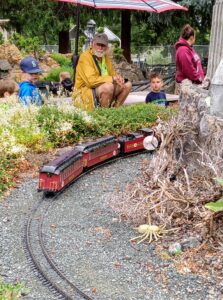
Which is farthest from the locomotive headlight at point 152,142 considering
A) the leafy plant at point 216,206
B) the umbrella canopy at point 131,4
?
the umbrella canopy at point 131,4

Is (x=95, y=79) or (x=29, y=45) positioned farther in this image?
(x=29, y=45)

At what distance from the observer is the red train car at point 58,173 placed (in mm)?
5992

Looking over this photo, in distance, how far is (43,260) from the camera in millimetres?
4480

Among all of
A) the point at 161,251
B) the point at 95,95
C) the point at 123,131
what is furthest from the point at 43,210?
the point at 95,95

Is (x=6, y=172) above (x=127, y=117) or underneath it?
underneath

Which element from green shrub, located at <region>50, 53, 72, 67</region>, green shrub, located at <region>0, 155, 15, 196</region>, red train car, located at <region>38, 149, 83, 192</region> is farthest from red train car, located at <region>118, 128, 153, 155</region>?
green shrub, located at <region>50, 53, 72, 67</region>

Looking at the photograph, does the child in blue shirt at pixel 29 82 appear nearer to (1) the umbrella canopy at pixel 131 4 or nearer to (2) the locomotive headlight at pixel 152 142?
(1) the umbrella canopy at pixel 131 4

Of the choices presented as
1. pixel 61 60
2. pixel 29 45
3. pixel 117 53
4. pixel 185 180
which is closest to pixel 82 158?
pixel 185 180

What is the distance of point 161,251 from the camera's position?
A: 4.61 m

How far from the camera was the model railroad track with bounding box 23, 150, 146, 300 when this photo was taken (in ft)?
12.9

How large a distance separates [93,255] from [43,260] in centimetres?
45

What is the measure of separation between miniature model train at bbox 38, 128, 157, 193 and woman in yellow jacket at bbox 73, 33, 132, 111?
1364 mm

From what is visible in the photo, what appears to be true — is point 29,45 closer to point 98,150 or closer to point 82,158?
point 98,150

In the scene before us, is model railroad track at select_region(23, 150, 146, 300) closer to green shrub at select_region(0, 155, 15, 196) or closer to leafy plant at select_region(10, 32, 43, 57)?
green shrub at select_region(0, 155, 15, 196)
